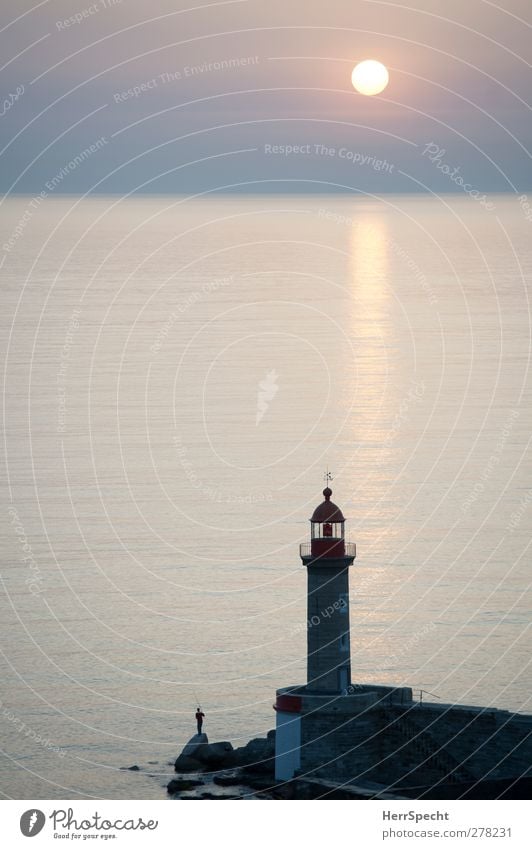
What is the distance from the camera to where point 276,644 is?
5912 centimetres

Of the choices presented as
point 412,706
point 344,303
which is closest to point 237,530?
point 412,706

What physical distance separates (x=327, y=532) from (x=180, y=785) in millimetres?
7618

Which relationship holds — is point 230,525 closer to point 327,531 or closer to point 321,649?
point 327,531

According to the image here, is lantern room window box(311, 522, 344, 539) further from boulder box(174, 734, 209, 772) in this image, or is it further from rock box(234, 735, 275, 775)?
boulder box(174, 734, 209, 772)

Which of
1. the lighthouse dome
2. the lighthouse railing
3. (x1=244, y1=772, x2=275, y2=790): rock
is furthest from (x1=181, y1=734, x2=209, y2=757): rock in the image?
the lighthouse dome

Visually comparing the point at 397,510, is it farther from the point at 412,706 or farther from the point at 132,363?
the point at 132,363

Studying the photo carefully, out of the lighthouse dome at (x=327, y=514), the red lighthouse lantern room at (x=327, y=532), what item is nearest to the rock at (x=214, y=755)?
the red lighthouse lantern room at (x=327, y=532)

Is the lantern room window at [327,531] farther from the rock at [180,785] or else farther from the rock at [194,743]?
the rock at [194,743]

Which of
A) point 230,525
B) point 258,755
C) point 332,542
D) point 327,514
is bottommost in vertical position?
point 258,755

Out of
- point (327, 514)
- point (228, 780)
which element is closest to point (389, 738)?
point (228, 780)

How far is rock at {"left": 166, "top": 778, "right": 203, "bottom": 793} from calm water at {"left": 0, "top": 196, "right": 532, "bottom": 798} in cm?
51

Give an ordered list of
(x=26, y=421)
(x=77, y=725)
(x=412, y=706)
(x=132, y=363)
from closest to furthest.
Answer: (x=412, y=706)
(x=77, y=725)
(x=26, y=421)
(x=132, y=363)

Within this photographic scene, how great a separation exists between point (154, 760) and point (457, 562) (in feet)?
86.2

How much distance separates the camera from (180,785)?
146 feet
